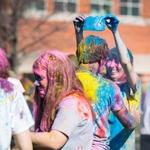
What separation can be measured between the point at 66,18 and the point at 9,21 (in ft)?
15.7

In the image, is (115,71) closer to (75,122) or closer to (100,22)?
(100,22)

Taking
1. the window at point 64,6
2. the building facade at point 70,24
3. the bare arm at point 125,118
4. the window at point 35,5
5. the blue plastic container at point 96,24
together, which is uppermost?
the blue plastic container at point 96,24

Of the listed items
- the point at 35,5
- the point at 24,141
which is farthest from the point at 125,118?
the point at 35,5

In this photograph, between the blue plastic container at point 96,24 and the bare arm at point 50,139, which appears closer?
the bare arm at point 50,139

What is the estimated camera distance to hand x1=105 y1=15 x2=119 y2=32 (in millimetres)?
5273

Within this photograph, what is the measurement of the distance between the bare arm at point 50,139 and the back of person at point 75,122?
0.03 metres

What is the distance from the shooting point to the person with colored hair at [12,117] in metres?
4.31

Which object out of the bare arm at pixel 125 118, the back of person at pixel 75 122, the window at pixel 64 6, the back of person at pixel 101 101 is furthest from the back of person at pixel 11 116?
the window at pixel 64 6

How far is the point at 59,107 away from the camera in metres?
4.40

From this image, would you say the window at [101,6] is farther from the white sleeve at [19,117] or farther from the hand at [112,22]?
the white sleeve at [19,117]

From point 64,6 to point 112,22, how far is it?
31179 mm

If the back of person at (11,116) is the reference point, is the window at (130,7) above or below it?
below

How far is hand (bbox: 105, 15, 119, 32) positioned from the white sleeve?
3.85 ft

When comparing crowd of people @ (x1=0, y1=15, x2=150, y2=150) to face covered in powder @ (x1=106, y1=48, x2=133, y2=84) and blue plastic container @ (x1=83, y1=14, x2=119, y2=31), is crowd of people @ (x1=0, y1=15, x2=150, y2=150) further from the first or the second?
face covered in powder @ (x1=106, y1=48, x2=133, y2=84)
